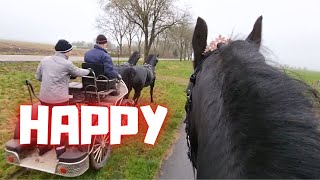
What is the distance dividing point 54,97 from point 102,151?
1400 millimetres

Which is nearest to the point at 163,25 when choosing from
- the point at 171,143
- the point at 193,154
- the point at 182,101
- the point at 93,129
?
the point at 182,101

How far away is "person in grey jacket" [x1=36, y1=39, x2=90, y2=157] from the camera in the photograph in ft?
15.4

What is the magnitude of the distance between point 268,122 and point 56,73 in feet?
13.6

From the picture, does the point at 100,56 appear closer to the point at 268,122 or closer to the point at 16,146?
the point at 16,146

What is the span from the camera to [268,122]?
110cm

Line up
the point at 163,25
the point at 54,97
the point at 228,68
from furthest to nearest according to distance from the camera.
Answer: the point at 163,25 → the point at 54,97 → the point at 228,68

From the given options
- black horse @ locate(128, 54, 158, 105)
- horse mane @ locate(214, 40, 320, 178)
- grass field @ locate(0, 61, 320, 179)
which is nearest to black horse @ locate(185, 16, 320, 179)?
horse mane @ locate(214, 40, 320, 178)

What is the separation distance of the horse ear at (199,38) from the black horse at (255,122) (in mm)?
424

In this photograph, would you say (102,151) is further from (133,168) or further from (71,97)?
(71,97)

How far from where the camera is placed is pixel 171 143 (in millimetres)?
7199

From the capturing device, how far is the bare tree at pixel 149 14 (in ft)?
91.8

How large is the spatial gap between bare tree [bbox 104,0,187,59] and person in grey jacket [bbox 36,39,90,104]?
910 inches

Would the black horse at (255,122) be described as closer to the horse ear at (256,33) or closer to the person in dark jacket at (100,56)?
the horse ear at (256,33)

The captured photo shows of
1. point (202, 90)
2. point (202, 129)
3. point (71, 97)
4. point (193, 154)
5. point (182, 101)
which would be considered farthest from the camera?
point (182, 101)
